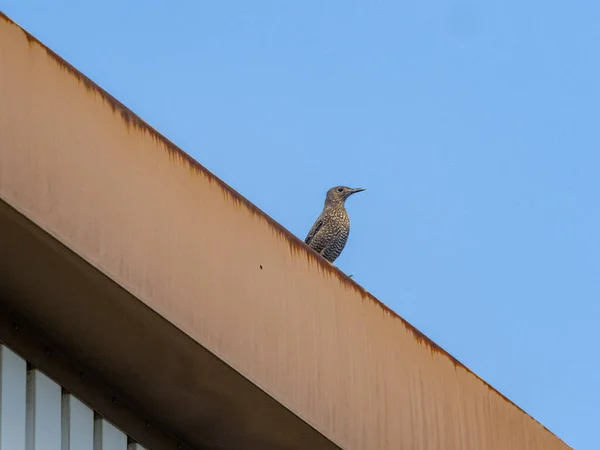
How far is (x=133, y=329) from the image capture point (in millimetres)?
4867

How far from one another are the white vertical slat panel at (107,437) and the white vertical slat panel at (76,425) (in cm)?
3

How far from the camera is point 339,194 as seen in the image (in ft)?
42.7

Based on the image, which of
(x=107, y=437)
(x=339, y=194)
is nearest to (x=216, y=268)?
(x=107, y=437)

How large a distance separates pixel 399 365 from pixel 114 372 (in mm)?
1159

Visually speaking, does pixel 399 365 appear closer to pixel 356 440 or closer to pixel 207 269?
pixel 356 440

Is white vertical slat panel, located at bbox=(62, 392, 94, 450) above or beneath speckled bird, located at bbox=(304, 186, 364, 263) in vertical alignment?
beneath

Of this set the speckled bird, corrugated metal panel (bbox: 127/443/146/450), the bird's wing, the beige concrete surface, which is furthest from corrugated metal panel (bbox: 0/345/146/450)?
the bird's wing

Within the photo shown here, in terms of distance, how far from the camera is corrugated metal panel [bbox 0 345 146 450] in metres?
4.59

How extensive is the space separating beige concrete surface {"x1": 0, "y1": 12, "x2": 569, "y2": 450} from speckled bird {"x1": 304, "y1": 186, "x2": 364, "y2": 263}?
651cm

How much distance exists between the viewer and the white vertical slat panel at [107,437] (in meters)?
4.95

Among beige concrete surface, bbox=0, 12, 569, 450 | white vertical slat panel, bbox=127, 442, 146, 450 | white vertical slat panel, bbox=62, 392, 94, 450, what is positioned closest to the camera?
beige concrete surface, bbox=0, 12, 569, 450

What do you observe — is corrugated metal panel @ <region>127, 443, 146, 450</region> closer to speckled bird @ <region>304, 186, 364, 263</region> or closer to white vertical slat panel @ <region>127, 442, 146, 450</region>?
white vertical slat panel @ <region>127, 442, 146, 450</region>

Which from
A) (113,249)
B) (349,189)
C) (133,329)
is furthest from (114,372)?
(349,189)

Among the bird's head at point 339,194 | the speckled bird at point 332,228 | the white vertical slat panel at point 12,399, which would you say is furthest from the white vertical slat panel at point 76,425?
the bird's head at point 339,194
